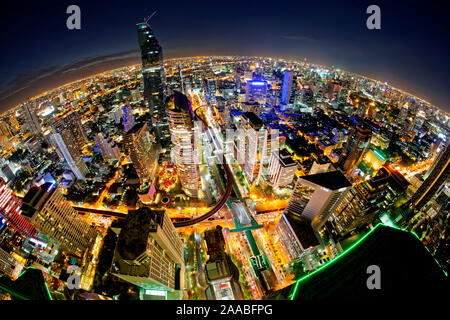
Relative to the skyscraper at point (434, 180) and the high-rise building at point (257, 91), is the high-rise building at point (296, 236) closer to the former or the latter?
the skyscraper at point (434, 180)

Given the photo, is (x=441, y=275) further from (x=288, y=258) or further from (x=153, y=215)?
(x=288, y=258)

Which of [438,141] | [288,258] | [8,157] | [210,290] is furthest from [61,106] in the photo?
[438,141]

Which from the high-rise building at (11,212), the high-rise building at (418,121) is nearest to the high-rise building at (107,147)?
the high-rise building at (11,212)

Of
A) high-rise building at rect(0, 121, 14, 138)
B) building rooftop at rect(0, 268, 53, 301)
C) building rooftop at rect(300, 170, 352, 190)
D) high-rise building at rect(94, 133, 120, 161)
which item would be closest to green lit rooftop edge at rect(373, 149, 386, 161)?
building rooftop at rect(300, 170, 352, 190)

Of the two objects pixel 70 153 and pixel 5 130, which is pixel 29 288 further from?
pixel 5 130

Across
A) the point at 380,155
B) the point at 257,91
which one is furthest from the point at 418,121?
the point at 257,91

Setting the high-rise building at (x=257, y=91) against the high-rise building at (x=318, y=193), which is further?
the high-rise building at (x=257, y=91)
